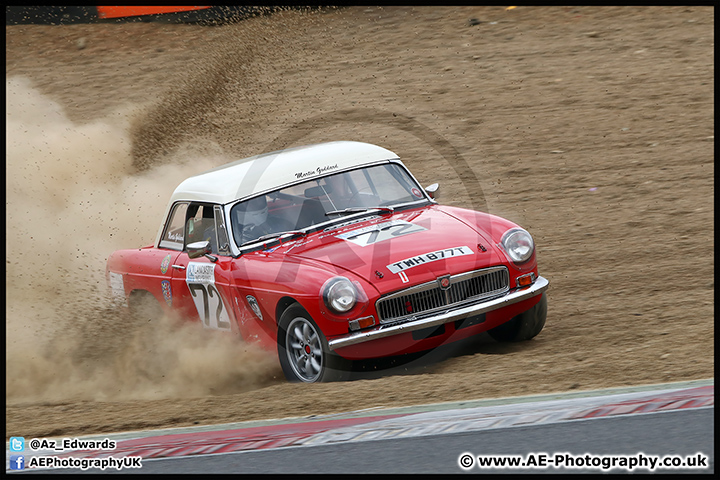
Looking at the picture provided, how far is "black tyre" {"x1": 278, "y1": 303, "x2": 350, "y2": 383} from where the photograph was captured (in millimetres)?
5832

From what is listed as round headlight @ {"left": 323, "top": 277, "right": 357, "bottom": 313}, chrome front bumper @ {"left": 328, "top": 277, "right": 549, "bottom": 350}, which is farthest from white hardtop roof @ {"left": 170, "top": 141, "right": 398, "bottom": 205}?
chrome front bumper @ {"left": 328, "top": 277, "right": 549, "bottom": 350}

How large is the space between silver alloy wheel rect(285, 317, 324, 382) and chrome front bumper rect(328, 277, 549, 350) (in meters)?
0.22

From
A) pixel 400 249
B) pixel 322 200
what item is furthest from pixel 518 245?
A: pixel 322 200

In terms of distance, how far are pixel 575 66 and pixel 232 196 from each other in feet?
28.7

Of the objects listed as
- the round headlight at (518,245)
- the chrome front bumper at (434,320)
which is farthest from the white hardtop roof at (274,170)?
the chrome front bumper at (434,320)

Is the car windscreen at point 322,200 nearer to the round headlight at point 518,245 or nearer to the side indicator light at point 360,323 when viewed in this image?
the round headlight at point 518,245

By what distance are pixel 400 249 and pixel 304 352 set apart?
3.30ft

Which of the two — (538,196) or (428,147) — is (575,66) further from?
(538,196)

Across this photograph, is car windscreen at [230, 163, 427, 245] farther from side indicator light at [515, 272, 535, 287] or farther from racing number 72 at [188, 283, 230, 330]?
side indicator light at [515, 272, 535, 287]

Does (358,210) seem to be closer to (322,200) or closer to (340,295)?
(322,200)

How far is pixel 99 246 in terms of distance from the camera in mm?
10078

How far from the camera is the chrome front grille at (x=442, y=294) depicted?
5.81m

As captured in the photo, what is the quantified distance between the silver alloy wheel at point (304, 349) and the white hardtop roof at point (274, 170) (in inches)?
56.0

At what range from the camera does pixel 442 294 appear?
5.96 metres
